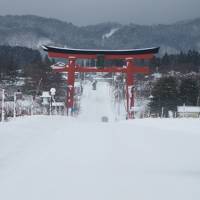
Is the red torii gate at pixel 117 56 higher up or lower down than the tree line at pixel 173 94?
higher up

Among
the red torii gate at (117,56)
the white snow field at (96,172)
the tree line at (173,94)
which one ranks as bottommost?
the tree line at (173,94)

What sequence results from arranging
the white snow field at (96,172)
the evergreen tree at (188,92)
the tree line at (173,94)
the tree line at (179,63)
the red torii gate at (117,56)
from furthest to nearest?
the tree line at (179,63) < the evergreen tree at (188,92) < the tree line at (173,94) < the red torii gate at (117,56) < the white snow field at (96,172)

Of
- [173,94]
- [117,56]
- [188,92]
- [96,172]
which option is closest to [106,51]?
[117,56]

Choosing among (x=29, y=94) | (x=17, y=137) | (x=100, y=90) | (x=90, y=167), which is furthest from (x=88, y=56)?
(x=100, y=90)

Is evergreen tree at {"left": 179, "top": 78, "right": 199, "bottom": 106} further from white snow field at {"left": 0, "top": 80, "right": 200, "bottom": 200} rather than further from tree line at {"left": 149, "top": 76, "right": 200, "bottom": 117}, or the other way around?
white snow field at {"left": 0, "top": 80, "right": 200, "bottom": 200}

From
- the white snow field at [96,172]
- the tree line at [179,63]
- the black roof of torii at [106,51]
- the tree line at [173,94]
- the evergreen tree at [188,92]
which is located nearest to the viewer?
the white snow field at [96,172]

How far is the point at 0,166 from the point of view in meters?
6.31

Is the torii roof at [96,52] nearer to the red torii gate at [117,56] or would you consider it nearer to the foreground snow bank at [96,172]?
the red torii gate at [117,56]

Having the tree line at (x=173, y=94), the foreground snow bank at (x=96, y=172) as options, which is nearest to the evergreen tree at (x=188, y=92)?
the tree line at (x=173, y=94)

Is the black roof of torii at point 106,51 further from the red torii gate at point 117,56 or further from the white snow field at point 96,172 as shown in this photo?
the white snow field at point 96,172

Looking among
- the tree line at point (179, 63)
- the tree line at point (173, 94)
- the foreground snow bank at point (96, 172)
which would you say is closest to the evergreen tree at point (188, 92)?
the tree line at point (173, 94)

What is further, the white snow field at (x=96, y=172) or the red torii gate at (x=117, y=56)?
the red torii gate at (x=117, y=56)

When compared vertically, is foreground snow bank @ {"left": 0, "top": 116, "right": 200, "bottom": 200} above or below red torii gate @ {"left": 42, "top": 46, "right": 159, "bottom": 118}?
below

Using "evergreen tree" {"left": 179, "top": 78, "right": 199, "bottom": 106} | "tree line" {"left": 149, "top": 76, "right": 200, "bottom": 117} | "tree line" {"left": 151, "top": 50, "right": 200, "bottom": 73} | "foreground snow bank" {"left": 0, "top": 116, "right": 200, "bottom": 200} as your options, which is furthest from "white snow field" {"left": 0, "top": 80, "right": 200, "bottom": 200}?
"tree line" {"left": 151, "top": 50, "right": 200, "bottom": 73}
